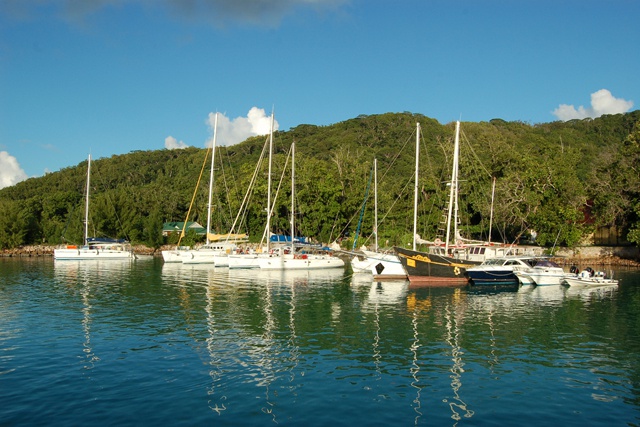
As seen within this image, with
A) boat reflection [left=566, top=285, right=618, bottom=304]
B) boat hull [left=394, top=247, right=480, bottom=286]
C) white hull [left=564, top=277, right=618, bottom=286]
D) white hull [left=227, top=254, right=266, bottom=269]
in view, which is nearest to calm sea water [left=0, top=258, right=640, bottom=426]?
boat reflection [left=566, top=285, right=618, bottom=304]

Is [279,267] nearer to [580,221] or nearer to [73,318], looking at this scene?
[73,318]

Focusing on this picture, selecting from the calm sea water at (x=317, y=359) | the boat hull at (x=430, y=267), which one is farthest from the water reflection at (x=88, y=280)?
the boat hull at (x=430, y=267)

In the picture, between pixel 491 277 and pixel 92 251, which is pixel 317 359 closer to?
pixel 491 277

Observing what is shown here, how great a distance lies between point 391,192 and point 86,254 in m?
54.2

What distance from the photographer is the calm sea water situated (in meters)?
15.2

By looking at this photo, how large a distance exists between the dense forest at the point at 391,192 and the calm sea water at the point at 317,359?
21091 millimetres

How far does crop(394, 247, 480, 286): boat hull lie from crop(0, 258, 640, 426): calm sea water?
7.60m

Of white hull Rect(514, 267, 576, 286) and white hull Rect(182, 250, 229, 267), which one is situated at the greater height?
white hull Rect(182, 250, 229, 267)

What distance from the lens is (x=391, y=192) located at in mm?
100562

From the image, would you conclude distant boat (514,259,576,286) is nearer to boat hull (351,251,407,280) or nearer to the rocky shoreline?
boat hull (351,251,407,280)

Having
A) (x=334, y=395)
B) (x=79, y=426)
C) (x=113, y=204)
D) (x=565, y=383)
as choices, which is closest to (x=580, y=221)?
(x=565, y=383)

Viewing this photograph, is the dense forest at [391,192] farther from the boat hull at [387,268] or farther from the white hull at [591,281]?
the white hull at [591,281]

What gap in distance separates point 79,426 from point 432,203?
75283mm

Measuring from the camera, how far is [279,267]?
5891 cm
